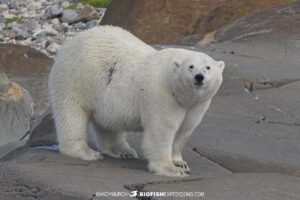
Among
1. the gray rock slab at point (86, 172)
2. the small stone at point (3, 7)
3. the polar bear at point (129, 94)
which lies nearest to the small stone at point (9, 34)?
the small stone at point (3, 7)

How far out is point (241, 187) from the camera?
7.26 meters

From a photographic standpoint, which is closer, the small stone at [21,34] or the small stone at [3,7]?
the small stone at [21,34]

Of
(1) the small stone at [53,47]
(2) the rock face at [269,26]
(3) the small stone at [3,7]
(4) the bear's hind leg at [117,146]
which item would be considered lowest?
(3) the small stone at [3,7]

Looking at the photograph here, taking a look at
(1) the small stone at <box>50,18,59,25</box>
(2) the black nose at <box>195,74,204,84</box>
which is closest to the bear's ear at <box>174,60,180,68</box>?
(2) the black nose at <box>195,74,204,84</box>

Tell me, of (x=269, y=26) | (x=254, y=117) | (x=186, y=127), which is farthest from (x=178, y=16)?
(x=186, y=127)

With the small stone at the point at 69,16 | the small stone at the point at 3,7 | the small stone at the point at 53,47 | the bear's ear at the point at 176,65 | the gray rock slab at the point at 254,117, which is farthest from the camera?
the small stone at the point at 3,7

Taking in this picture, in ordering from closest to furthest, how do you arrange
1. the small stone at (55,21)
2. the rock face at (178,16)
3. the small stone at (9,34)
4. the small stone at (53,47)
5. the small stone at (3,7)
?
the rock face at (178,16) < the small stone at (53,47) < the small stone at (9,34) < the small stone at (55,21) < the small stone at (3,7)

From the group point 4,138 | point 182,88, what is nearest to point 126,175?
point 182,88

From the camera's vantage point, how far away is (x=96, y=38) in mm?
8602

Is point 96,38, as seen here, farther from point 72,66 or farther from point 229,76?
point 229,76

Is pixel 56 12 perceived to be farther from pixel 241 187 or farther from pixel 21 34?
pixel 241 187

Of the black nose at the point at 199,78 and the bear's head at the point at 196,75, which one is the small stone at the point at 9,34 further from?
the black nose at the point at 199,78

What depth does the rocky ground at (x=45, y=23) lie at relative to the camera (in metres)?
28.9

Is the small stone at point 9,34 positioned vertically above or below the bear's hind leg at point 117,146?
below
